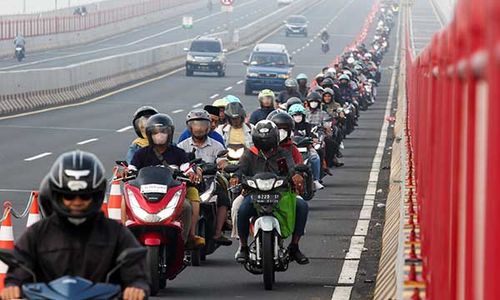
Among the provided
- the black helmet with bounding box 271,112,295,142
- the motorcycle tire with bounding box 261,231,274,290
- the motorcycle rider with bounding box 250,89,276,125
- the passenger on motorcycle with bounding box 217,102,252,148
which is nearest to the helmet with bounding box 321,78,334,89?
the motorcycle rider with bounding box 250,89,276,125

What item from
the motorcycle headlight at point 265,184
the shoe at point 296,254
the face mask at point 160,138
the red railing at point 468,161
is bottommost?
the shoe at point 296,254

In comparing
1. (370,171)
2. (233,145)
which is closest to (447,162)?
(233,145)

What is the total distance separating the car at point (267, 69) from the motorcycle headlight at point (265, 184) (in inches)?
1879

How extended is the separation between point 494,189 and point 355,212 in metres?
18.0

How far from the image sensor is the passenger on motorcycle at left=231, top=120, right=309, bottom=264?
593 inches

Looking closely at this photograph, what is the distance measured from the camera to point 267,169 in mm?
15547

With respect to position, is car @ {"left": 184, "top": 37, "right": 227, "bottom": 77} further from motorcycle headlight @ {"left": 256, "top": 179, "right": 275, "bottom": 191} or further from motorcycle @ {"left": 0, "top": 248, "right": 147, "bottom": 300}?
motorcycle @ {"left": 0, "top": 248, "right": 147, "bottom": 300}

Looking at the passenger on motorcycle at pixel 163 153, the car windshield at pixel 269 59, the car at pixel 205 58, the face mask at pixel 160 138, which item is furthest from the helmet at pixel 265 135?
the car at pixel 205 58

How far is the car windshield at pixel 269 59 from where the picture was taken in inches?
2586

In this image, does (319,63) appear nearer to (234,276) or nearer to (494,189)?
(234,276)

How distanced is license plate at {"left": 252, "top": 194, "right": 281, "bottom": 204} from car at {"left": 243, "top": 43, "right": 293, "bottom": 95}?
4778 cm

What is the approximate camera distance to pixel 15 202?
2184 centimetres

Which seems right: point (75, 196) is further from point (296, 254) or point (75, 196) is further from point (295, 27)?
point (295, 27)

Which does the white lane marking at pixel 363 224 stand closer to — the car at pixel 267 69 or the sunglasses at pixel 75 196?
the sunglasses at pixel 75 196
